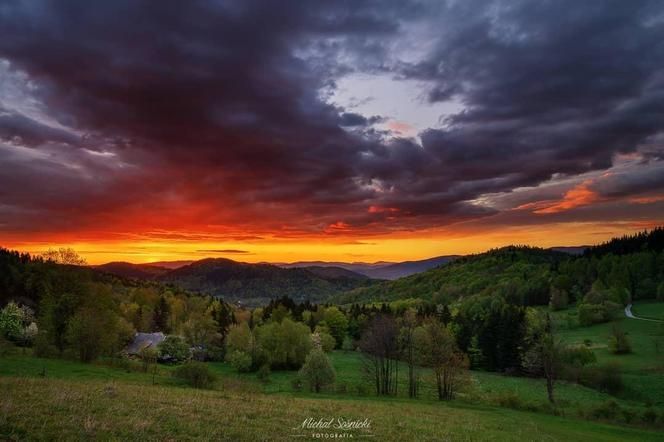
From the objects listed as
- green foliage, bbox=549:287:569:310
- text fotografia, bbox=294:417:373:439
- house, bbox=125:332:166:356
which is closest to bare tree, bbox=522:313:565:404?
text fotografia, bbox=294:417:373:439

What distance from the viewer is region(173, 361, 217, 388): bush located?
130 feet

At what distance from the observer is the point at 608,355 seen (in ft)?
289

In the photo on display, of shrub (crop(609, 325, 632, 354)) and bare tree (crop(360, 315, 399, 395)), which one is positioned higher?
bare tree (crop(360, 315, 399, 395))

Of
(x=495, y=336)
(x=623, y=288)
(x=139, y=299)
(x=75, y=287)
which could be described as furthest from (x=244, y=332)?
(x=623, y=288)

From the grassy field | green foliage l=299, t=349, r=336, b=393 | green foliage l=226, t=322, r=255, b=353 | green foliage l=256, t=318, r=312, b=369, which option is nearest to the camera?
the grassy field

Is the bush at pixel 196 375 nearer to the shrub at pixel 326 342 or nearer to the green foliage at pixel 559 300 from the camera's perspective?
the shrub at pixel 326 342

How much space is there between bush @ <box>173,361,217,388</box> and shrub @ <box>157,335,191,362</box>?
46059 mm

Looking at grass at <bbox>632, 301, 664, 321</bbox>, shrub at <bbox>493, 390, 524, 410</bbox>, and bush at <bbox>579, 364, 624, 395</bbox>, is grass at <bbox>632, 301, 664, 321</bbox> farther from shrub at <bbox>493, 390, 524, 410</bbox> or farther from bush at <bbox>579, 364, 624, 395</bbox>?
shrub at <bbox>493, 390, 524, 410</bbox>

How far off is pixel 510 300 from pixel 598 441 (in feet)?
530

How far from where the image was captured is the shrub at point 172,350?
270 ft

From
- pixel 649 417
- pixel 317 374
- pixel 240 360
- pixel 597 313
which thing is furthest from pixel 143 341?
pixel 597 313

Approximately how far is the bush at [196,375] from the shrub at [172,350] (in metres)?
46.1

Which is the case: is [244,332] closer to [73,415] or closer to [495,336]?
[495,336]

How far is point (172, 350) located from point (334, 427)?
7275cm
